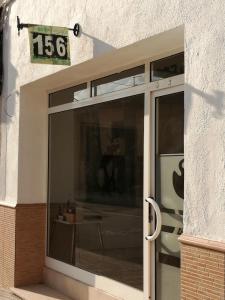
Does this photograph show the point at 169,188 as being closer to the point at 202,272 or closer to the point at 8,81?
the point at 202,272

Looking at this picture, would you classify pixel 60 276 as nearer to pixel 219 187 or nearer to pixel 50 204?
pixel 50 204

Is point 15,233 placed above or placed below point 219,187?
below

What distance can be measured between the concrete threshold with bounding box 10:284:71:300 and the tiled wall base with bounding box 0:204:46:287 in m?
0.16

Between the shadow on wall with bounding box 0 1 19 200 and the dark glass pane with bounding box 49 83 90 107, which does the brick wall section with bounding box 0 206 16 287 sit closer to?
the shadow on wall with bounding box 0 1 19 200

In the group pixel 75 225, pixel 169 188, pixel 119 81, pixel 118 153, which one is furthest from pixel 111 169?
pixel 75 225

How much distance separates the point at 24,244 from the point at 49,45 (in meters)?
3.04

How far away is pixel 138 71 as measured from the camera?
5.96 m

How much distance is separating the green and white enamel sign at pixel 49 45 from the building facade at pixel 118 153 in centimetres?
12

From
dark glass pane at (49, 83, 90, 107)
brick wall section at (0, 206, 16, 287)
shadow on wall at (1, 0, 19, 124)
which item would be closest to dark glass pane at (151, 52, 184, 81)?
dark glass pane at (49, 83, 90, 107)

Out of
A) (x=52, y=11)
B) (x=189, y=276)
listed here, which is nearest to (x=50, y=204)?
(x=52, y=11)

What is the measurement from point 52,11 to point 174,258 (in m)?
3.49

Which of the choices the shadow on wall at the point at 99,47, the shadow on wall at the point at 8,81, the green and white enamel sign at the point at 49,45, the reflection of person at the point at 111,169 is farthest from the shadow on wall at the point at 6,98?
the shadow on wall at the point at 99,47

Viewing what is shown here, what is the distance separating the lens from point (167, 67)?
5465 mm

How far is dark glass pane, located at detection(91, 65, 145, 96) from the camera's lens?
595 centimetres
